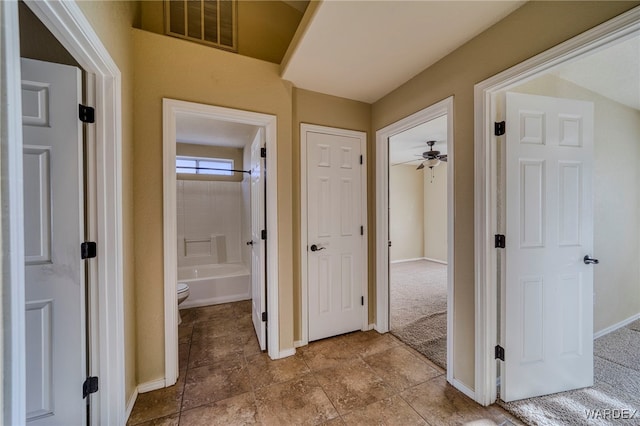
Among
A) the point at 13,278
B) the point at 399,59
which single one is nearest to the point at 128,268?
the point at 13,278

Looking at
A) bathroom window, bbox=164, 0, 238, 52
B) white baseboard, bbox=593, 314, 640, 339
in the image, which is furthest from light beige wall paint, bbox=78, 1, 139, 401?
white baseboard, bbox=593, 314, 640, 339

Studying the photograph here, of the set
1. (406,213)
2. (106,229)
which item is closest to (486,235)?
(106,229)

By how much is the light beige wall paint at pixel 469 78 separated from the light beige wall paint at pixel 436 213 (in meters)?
4.34

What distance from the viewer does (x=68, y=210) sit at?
1236 mm

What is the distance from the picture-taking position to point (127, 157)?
5.21ft

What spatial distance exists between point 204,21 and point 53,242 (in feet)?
6.54

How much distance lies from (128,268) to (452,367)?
2363 millimetres

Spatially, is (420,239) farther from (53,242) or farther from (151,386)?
(53,242)

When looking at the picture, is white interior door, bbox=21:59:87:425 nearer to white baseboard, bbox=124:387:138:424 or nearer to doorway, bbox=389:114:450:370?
white baseboard, bbox=124:387:138:424

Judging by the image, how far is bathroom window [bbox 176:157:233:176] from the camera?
3994 mm

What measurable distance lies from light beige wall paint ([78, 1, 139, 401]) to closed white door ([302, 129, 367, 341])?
4.35ft

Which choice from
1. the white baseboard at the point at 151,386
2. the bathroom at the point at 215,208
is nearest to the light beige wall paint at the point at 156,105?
the white baseboard at the point at 151,386

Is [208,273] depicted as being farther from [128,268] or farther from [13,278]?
[13,278]

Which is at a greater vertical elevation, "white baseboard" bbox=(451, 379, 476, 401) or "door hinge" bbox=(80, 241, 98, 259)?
"door hinge" bbox=(80, 241, 98, 259)
